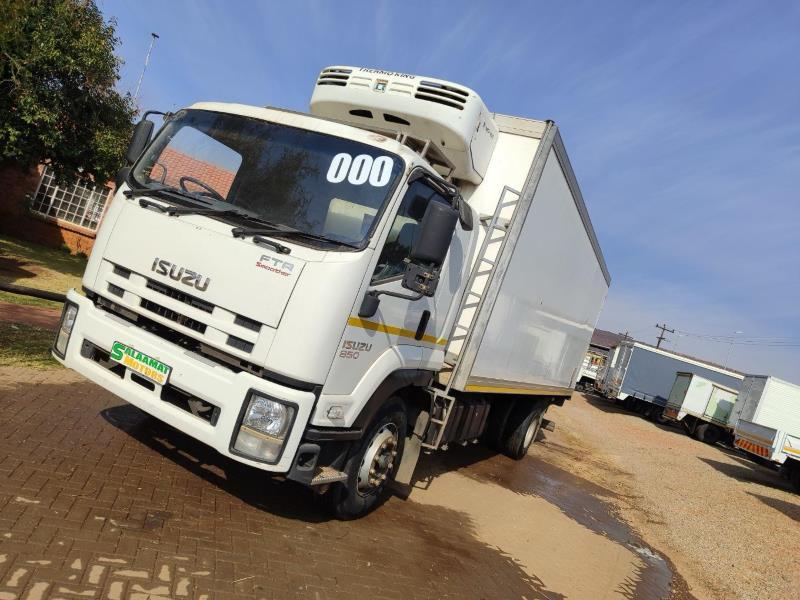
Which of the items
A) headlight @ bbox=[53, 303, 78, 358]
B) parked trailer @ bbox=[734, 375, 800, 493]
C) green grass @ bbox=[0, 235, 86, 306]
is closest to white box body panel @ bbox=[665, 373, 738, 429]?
parked trailer @ bbox=[734, 375, 800, 493]

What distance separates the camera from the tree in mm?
11672

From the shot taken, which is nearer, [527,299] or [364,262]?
[364,262]

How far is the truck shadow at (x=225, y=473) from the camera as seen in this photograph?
4648mm

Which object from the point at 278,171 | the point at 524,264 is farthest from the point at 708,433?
the point at 278,171

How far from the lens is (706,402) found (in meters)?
26.7

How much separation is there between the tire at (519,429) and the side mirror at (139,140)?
660cm

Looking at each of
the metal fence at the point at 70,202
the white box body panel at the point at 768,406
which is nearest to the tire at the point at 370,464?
the metal fence at the point at 70,202

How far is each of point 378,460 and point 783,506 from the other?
41.8ft

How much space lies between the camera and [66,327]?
436cm

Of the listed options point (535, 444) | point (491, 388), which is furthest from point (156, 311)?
point (535, 444)

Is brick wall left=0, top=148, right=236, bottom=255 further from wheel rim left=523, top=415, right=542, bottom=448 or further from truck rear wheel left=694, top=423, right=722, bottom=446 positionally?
truck rear wheel left=694, top=423, right=722, bottom=446

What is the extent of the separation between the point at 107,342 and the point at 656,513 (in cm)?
877

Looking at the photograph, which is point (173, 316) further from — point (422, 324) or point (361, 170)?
point (422, 324)

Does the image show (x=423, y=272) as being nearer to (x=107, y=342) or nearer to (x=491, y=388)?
(x=107, y=342)
